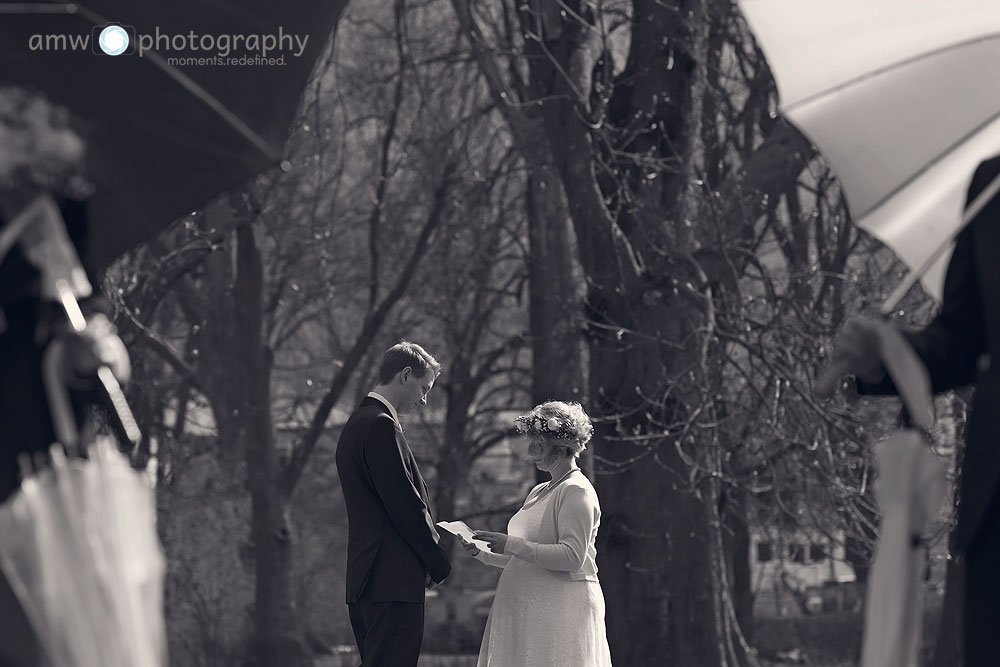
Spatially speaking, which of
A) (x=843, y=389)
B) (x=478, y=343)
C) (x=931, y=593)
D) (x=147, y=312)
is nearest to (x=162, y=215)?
(x=843, y=389)

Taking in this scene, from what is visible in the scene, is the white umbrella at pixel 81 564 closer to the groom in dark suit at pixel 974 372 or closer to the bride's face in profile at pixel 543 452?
the groom in dark suit at pixel 974 372

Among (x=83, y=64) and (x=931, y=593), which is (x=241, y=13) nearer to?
(x=83, y=64)

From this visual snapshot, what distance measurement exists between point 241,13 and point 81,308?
3.62 feet

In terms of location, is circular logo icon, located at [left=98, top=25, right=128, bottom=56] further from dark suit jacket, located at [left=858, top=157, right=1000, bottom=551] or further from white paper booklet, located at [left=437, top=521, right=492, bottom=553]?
white paper booklet, located at [left=437, top=521, right=492, bottom=553]

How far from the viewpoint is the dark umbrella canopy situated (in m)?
4.47

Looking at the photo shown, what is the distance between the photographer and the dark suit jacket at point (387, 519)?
24.7 feet

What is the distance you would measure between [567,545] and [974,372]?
159 inches

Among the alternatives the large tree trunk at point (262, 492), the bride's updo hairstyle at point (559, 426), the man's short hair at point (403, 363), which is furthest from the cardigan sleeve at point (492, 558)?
Answer: the large tree trunk at point (262, 492)

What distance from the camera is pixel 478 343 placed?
79.0ft

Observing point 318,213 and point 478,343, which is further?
point 478,343

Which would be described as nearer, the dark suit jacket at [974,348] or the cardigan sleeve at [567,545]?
the dark suit jacket at [974,348]

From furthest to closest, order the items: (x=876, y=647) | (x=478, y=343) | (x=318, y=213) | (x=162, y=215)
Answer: (x=478, y=343) → (x=318, y=213) → (x=162, y=215) → (x=876, y=647)

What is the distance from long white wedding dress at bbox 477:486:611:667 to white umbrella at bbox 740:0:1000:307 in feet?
12.5

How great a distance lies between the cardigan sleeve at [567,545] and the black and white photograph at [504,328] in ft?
0.04
